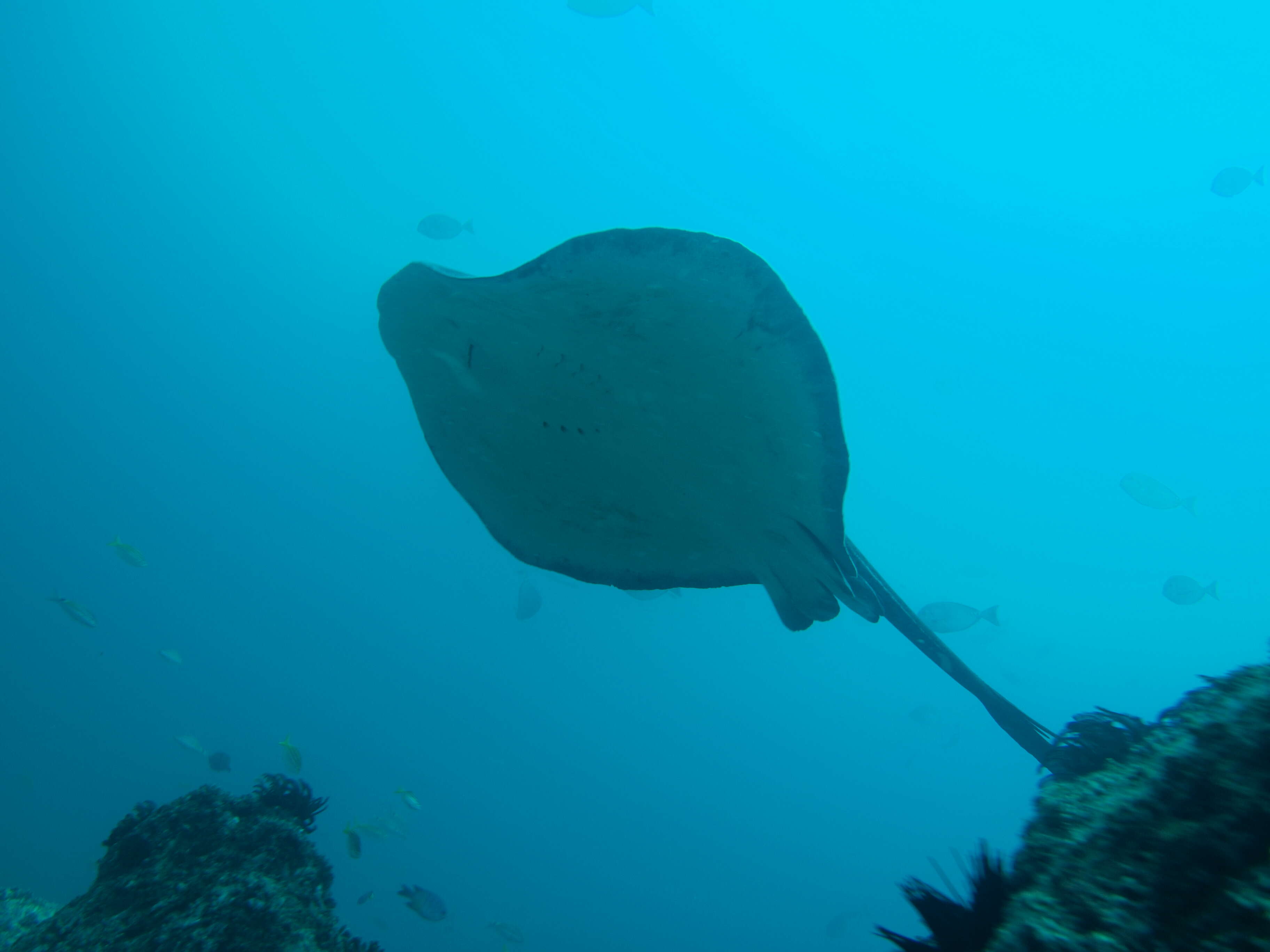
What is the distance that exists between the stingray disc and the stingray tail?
134 millimetres

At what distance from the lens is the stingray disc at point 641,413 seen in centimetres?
281

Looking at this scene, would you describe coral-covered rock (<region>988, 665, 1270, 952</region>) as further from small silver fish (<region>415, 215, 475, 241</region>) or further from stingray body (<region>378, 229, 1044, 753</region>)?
small silver fish (<region>415, 215, 475, 241</region>)

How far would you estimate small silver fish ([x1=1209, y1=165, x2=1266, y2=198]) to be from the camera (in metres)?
11.4

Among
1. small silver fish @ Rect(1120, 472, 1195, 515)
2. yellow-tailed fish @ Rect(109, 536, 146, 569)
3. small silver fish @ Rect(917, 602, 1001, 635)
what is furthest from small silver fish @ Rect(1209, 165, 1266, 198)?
yellow-tailed fish @ Rect(109, 536, 146, 569)

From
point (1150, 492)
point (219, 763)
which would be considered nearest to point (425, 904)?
point (219, 763)

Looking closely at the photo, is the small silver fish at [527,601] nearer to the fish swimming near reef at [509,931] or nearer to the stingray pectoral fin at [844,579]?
the fish swimming near reef at [509,931]

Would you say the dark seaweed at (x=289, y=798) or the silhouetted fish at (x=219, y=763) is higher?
the dark seaweed at (x=289, y=798)

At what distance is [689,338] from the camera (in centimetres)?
300

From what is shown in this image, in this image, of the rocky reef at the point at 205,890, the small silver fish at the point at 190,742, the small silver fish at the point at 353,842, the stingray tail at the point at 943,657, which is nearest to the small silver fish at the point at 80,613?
the small silver fish at the point at 190,742

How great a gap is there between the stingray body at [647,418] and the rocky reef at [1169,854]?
1999 millimetres

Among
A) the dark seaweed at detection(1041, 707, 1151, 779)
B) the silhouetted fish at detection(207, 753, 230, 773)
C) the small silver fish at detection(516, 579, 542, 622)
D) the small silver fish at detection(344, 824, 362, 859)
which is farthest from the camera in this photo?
the small silver fish at detection(516, 579, 542, 622)

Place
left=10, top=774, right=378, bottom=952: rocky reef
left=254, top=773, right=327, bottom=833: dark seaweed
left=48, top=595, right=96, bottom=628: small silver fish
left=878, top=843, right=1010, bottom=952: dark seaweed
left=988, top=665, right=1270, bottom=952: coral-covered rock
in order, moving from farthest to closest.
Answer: left=48, top=595, right=96, bottom=628: small silver fish < left=254, top=773, right=327, bottom=833: dark seaweed < left=10, top=774, right=378, bottom=952: rocky reef < left=878, top=843, right=1010, bottom=952: dark seaweed < left=988, top=665, right=1270, bottom=952: coral-covered rock

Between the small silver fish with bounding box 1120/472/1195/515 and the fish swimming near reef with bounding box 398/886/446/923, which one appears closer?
the fish swimming near reef with bounding box 398/886/446/923

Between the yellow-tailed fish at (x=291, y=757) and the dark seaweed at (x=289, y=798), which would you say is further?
the yellow-tailed fish at (x=291, y=757)
